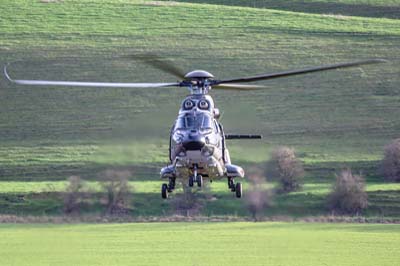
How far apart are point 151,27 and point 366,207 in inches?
2359

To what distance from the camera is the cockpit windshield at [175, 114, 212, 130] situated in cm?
2948

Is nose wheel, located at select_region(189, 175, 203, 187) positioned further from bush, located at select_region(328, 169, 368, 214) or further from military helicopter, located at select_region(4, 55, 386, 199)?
bush, located at select_region(328, 169, 368, 214)

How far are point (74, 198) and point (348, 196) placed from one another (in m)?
22.0

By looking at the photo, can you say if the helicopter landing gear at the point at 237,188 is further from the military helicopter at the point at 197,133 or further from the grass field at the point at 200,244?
the grass field at the point at 200,244

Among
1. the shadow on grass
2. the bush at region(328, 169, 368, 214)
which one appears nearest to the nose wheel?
the bush at region(328, 169, 368, 214)

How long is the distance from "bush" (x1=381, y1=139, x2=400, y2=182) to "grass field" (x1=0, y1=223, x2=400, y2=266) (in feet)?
23.9

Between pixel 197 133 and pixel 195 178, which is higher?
pixel 197 133

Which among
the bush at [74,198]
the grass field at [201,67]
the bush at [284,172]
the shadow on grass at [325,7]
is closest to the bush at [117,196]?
the bush at [74,198]

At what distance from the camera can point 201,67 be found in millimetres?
118125

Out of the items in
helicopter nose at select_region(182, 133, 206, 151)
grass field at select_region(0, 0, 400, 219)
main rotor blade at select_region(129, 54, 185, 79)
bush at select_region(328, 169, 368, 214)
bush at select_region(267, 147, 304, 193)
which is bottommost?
helicopter nose at select_region(182, 133, 206, 151)

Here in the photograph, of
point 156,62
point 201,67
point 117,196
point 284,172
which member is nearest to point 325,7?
point 201,67

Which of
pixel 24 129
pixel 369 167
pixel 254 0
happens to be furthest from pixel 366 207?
pixel 254 0

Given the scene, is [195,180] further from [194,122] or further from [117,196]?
[117,196]

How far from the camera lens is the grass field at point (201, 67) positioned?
79875 mm
